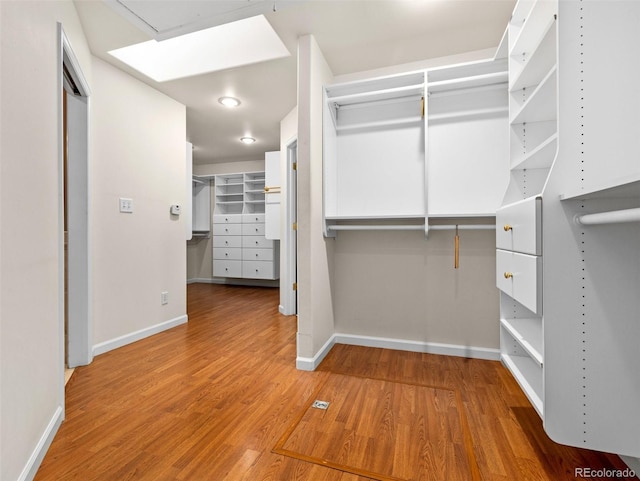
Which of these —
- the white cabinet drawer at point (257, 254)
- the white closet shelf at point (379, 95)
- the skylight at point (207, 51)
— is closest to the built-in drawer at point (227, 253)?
the white cabinet drawer at point (257, 254)

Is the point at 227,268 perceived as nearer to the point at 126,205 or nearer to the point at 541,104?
the point at 126,205

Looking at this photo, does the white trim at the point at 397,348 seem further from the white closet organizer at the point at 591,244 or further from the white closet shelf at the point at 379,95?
the white closet shelf at the point at 379,95

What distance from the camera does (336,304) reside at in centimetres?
275

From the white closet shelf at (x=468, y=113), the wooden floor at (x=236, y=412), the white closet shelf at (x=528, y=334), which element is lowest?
the wooden floor at (x=236, y=412)

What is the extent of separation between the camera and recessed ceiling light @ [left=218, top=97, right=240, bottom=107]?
3264 mm

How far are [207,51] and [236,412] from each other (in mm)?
2824

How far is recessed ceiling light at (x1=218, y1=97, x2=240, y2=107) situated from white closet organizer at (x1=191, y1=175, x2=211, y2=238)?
2994 mm

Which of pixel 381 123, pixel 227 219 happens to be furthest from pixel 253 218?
pixel 381 123

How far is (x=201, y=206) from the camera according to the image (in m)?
6.17

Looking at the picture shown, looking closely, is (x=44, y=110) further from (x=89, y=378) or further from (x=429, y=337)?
(x=429, y=337)

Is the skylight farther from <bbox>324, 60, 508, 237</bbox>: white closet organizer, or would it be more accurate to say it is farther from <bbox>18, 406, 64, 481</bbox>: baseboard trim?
<bbox>18, 406, 64, 481</bbox>: baseboard trim

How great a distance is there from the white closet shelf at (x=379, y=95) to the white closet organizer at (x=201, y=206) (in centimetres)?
434

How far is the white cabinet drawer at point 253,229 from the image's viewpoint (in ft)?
17.9

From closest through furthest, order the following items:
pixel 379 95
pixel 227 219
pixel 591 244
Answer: pixel 591 244
pixel 379 95
pixel 227 219
